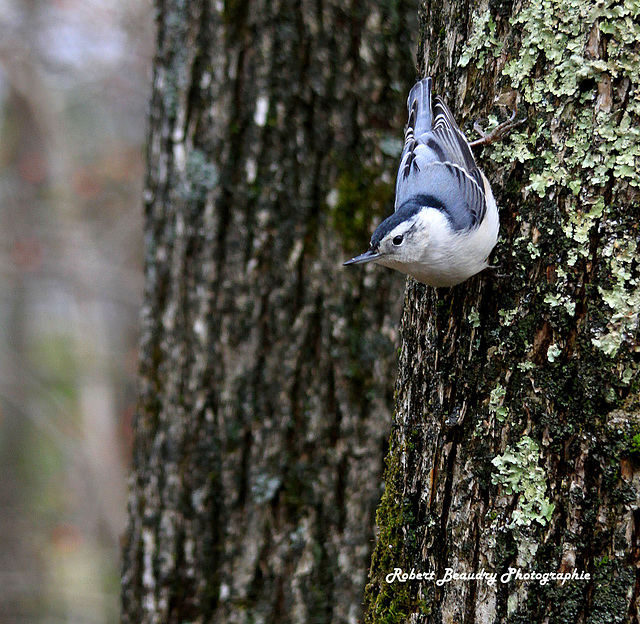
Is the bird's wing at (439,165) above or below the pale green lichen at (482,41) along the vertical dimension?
below

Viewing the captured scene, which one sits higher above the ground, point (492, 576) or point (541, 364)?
point (541, 364)

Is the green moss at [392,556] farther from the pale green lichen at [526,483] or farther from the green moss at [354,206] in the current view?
the green moss at [354,206]

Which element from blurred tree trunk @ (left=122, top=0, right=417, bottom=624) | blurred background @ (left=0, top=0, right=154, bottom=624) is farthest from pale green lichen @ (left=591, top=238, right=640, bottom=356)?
blurred background @ (left=0, top=0, right=154, bottom=624)

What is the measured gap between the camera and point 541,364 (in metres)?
1.36

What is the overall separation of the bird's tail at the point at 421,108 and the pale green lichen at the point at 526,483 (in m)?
0.86

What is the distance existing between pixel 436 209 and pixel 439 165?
0.13 metres

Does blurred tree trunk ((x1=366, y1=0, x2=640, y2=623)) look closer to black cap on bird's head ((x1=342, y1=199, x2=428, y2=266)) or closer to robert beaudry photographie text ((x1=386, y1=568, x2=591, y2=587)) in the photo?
robert beaudry photographie text ((x1=386, y1=568, x2=591, y2=587))

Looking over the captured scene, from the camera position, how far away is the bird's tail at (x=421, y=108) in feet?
5.56

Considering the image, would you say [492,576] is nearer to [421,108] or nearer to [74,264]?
[421,108]

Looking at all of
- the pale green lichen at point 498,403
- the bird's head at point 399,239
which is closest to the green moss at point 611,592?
the pale green lichen at point 498,403

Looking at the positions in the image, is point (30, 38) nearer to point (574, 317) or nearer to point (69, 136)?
point (69, 136)

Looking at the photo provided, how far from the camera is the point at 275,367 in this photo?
2666 millimetres

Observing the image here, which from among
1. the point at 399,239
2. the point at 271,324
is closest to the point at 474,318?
the point at 399,239

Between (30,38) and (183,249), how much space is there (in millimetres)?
5119
